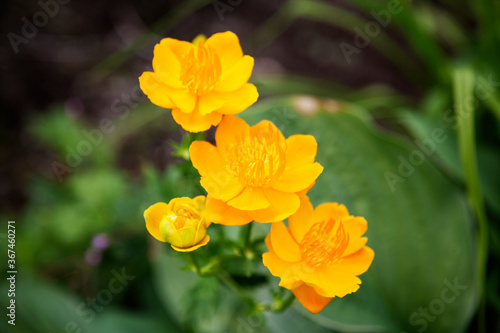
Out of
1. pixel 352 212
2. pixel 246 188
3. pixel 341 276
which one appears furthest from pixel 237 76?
pixel 352 212

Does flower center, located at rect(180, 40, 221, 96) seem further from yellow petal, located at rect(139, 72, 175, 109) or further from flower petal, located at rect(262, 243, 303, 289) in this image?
flower petal, located at rect(262, 243, 303, 289)

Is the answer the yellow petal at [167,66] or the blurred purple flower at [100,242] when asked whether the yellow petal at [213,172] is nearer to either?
the yellow petal at [167,66]

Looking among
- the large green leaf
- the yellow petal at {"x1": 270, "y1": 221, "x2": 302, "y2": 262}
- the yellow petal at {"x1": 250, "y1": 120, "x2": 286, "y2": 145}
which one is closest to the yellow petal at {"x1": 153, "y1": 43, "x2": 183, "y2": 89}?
the yellow petal at {"x1": 250, "y1": 120, "x2": 286, "y2": 145}

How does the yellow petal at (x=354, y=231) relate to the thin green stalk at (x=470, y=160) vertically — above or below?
above

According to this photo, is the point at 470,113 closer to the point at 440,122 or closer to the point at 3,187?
the point at 440,122

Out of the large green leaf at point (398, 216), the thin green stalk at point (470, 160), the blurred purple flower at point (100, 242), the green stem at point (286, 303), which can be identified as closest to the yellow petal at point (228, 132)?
the green stem at point (286, 303)

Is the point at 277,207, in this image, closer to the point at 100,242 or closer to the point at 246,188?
the point at 246,188
